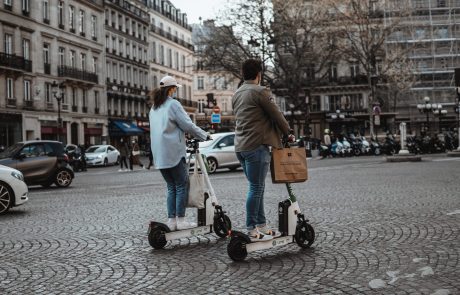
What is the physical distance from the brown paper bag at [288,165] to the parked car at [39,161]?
1420 centimetres

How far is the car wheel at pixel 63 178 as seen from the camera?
19891 millimetres

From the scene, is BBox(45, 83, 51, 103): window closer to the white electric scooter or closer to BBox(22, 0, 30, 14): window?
BBox(22, 0, 30, 14): window

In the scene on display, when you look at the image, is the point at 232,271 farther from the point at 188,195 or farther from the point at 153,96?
the point at 153,96

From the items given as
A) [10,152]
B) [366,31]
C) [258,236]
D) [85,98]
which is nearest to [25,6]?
[85,98]

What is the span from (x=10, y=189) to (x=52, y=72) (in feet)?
131

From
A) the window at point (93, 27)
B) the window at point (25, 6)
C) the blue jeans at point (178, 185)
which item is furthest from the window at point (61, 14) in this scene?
the blue jeans at point (178, 185)

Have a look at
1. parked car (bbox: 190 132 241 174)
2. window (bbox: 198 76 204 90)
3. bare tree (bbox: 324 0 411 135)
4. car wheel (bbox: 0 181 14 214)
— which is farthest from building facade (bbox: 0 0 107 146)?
window (bbox: 198 76 204 90)

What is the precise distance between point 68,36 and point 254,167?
49542mm

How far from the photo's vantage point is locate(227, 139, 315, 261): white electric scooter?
605cm

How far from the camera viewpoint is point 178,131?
705cm

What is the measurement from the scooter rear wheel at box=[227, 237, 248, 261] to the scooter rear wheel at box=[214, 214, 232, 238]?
1.28 metres

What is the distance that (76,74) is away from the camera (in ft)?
175

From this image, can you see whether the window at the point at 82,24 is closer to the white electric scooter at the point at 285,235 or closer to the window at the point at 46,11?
the window at the point at 46,11

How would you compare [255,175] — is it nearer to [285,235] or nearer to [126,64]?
[285,235]
